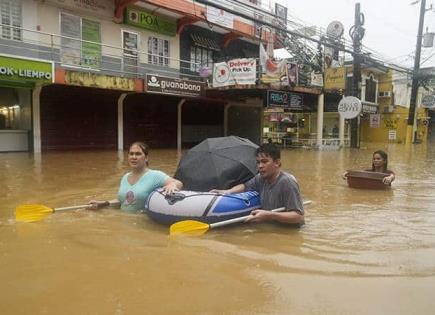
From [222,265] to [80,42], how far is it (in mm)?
15397

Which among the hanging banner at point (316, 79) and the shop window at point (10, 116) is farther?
the hanging banner at point (316, 79)

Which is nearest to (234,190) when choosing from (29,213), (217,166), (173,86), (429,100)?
(217,166)

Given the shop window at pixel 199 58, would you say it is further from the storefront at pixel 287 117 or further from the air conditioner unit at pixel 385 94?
the air conditioner unit at pixel 385 94

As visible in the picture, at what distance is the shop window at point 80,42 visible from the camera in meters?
17.0

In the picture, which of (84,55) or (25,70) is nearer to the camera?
(25,70)

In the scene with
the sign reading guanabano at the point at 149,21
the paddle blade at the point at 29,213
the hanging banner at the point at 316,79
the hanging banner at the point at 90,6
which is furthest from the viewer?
the hanging banner at the point at 316,79

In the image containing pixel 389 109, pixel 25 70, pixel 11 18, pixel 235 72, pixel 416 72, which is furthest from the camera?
pixel 389 109

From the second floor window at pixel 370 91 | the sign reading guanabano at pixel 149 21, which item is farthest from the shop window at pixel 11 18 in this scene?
the second floor window at pixel 370 91

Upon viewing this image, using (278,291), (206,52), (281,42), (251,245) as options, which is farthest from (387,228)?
(281,42)

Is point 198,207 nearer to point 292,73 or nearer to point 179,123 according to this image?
point 292,73

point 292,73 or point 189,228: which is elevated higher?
point 292,73

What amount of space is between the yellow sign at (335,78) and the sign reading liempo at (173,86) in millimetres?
7006

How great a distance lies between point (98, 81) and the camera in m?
16.8

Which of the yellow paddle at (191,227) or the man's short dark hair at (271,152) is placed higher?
the man's short dark hair at (271,152)
